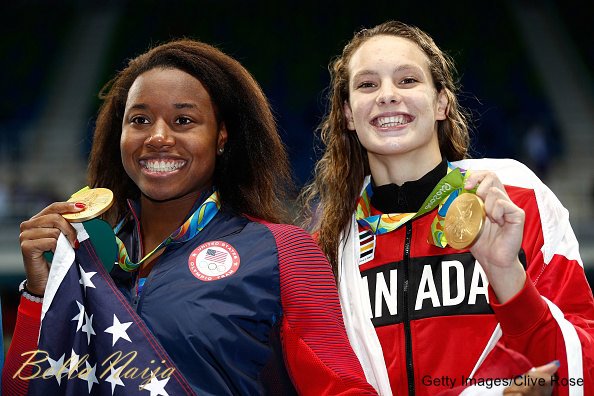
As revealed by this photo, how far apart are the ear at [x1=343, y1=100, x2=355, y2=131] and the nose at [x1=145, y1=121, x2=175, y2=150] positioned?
20.8 inches

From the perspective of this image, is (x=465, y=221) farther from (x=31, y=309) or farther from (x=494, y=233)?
(x=31, y=309)

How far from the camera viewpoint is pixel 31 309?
1800mm

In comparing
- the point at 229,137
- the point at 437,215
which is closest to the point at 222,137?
the point at 229,137

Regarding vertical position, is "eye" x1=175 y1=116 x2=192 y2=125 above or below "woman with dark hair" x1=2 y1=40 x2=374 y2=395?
above

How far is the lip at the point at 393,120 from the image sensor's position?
206cm

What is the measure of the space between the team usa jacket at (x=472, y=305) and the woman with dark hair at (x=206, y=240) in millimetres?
177

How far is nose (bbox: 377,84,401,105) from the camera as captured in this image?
6.73ft

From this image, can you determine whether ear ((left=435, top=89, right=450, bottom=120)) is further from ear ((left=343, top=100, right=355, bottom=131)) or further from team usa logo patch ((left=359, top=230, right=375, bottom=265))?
team usa logo patch ((left=359, top=230, right=375, bottom=265))

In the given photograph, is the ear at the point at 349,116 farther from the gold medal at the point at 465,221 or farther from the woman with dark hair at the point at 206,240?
the gold medal at the point at 465,221

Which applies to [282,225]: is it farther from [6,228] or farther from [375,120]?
[6,228]

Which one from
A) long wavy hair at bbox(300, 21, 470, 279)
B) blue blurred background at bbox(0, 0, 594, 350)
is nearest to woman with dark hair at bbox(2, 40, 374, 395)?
long wavy hair at bbox(300, 21, 470, 279)

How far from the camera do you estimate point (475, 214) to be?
5.50 ft

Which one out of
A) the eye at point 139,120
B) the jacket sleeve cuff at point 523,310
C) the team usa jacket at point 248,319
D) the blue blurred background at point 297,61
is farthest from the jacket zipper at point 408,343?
the blue blurred background at point 297,61

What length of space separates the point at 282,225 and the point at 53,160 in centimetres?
751
